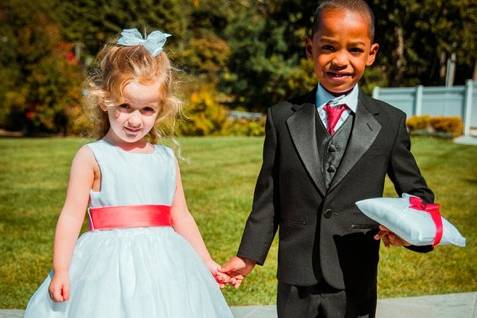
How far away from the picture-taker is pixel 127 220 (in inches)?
99.0

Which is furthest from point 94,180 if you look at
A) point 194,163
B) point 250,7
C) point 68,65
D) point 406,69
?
point 250,7

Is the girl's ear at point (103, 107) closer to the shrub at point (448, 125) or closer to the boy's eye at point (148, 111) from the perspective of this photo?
the boy's eye at point (148, 111)

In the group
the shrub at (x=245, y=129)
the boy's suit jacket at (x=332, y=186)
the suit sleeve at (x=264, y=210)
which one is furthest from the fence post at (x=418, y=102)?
the suit sleeve at (x=264, y=210)

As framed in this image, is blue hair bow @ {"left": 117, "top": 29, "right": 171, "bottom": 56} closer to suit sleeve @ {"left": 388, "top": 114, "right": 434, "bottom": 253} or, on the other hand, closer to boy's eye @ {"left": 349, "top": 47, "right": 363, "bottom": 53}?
boy's eye @ {"left": 349, "top": 47, "right": 363, "bottom": 53}

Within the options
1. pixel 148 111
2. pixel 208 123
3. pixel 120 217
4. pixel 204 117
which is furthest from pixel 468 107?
pixel 120 217

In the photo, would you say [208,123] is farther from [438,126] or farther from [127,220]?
[127,220]

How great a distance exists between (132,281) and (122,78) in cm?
81

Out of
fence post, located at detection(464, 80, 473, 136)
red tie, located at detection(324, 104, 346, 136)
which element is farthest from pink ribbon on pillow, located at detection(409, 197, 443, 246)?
fence post, located at detection(464, 80, 473, 136)

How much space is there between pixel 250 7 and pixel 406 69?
39.6 feet

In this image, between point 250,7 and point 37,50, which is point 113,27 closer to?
point 250,7

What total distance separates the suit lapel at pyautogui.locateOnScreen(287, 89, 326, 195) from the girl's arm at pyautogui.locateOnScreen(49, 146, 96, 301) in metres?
0.83

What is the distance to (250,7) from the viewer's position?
3803 cm

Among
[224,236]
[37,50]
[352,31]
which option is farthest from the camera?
[37,50]

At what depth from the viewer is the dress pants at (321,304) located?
239 cm
